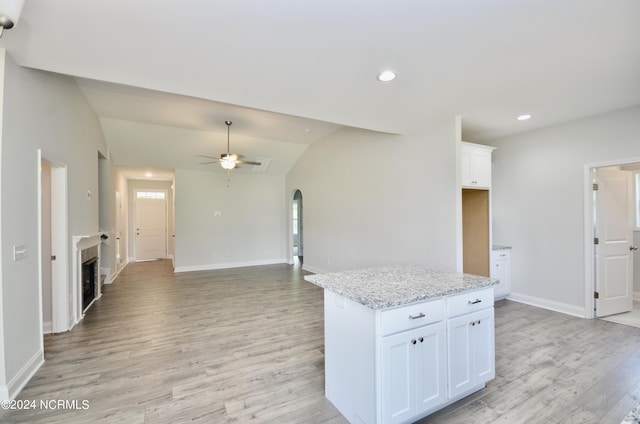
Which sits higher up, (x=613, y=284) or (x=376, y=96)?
(x=376, y=96)

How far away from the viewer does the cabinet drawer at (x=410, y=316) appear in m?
1.74

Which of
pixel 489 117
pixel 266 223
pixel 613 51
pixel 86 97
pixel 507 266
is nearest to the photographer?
pixel 613 51

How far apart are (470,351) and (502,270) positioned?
3011 mm

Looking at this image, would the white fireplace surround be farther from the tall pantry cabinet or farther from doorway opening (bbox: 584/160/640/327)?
doorway opening (bbox: 584/160/640/327)

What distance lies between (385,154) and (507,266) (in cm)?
266

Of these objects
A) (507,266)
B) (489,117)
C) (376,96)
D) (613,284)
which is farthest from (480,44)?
(613,284)

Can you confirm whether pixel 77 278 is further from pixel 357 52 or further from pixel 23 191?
pixel 357 52

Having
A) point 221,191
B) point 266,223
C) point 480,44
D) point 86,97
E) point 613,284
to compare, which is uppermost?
point 86,97

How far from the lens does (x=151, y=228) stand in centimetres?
973

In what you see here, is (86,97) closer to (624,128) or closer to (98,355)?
(98,355)

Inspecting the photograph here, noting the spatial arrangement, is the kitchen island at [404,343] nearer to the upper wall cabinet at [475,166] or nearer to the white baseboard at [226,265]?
the upper wall cabinet at [475,166]

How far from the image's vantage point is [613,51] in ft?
7.47

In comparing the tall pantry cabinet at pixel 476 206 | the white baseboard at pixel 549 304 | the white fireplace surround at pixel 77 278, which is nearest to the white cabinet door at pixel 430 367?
the tall pantry cabinet at pixel 476 206

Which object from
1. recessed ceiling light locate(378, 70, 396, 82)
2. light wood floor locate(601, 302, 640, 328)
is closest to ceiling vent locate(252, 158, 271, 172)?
recessed ceiling light locate(378, 70, 396, 82)
